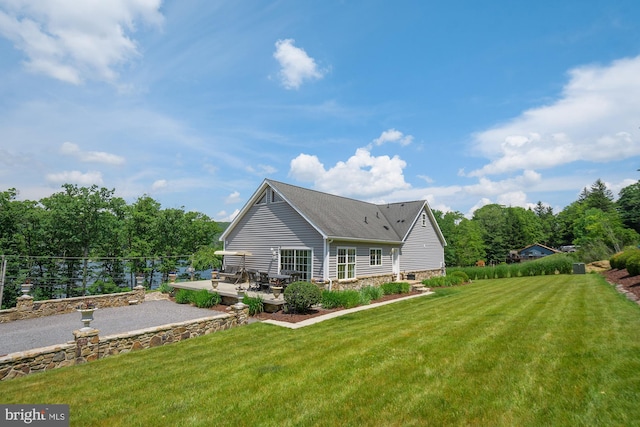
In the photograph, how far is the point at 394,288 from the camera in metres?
16.9

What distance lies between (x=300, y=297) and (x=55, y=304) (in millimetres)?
10917

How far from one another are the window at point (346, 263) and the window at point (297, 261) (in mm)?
1561

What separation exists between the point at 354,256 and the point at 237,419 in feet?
44.6

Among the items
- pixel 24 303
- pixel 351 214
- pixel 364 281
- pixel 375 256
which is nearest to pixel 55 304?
pixel 24 303

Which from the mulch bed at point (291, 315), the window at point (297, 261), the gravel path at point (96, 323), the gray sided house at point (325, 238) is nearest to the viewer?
the gravel path at point (96, 323)

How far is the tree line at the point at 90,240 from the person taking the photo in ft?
77.8

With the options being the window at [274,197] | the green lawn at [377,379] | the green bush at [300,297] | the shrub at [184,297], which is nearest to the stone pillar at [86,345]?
the green lawn at [377,379]

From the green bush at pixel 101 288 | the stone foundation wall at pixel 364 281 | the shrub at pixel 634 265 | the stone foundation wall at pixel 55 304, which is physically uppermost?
the shrub at pixel 634 265

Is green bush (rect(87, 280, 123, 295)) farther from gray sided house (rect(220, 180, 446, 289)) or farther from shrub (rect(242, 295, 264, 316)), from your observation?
shrub (rect(242, 295, 264, 316))

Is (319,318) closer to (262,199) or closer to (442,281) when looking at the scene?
(262,199)

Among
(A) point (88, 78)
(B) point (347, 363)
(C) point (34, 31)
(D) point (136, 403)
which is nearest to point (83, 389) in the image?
(D) point (136, 403)

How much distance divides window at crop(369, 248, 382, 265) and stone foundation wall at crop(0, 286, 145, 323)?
40.2 feet

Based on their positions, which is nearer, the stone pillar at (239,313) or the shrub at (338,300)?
the stone pillar at (239,313)

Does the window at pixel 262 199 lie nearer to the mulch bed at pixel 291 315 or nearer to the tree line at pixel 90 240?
the mulch bed at pixel 291 315
